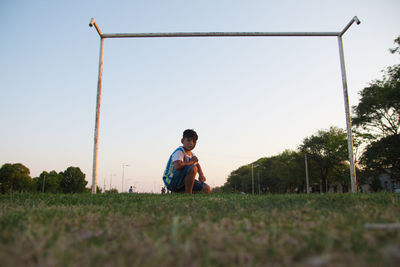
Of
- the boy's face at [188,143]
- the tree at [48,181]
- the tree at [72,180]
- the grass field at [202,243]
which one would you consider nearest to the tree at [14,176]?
the tree at [48,181]

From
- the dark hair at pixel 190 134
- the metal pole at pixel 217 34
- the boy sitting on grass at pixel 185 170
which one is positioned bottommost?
the boy sitting on grass at pixel 185 170

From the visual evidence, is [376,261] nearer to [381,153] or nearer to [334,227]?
[334,227]

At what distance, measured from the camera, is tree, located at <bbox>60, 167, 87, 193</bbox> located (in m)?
80.7

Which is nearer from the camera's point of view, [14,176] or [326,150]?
[326,150]

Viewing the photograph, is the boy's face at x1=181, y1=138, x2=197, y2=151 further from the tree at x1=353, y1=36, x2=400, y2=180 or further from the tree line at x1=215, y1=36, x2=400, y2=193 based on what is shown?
the tree at x1=353, y1=36, x2=400, y2=180

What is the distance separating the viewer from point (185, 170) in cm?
742

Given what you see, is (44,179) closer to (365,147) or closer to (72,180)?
(72,180)

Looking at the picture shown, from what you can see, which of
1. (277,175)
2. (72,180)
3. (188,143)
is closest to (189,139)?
(188,143)

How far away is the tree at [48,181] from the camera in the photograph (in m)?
79.3

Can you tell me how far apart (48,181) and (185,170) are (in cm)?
8485

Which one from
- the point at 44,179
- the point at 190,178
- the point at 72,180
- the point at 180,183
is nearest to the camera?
the point at 190,178

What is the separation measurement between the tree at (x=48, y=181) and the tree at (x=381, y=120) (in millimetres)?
73606

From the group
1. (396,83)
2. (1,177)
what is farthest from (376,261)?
(1,177)

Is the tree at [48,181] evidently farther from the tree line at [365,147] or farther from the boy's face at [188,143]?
the boy's face at [188,143]
